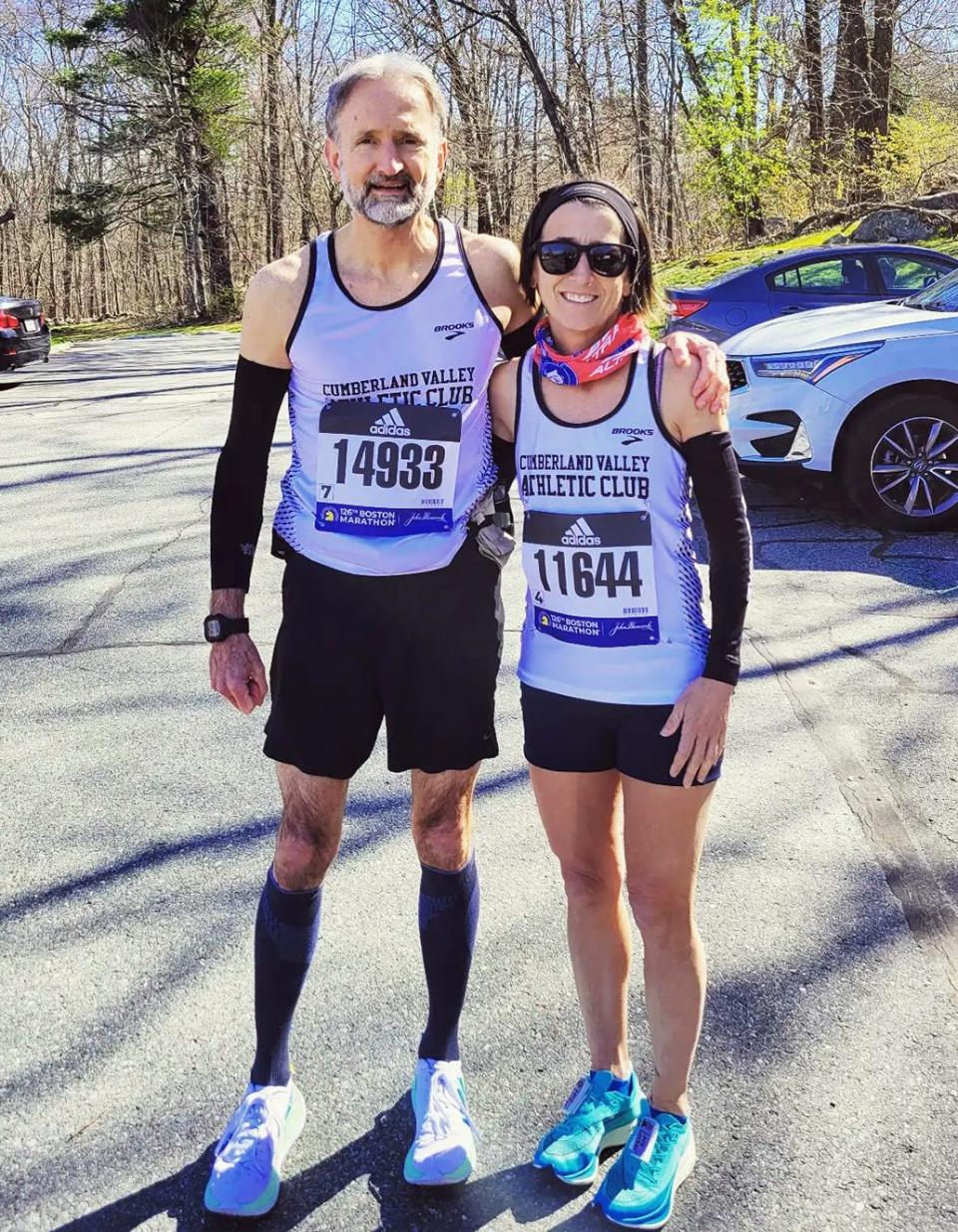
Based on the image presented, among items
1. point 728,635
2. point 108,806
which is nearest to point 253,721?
point 108,806

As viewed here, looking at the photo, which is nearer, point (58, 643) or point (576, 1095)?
point (576, 1095)

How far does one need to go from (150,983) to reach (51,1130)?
0.51 metres

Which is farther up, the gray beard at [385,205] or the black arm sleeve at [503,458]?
the gray beard at [385,205]

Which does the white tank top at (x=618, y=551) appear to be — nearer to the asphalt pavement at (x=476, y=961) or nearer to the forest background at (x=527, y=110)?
the asphalt pavement at (x=476, y=961)

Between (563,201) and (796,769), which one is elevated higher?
(563,201)

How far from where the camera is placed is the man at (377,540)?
6.94 feet

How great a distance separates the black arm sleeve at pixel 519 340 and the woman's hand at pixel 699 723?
0.82 m

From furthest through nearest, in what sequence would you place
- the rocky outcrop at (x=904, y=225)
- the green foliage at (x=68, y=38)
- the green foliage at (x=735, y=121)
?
the green foliage at (x=68, y=38) < the green foliage at (x=735, y=121) < the rocky outcrop at (x=904, y=225)

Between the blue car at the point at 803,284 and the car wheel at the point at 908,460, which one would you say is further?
the blue car at the point at 803,284

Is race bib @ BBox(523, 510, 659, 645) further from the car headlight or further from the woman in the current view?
the car headlight

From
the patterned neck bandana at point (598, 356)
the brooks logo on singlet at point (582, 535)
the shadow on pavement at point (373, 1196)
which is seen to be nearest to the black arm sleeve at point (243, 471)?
the patterned neck bandana at point (598, 356)

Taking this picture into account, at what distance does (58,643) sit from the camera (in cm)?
523

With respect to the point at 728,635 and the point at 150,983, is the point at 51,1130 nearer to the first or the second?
the point at 150,983

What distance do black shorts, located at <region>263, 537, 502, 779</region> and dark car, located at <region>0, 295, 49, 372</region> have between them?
56.6 ft
